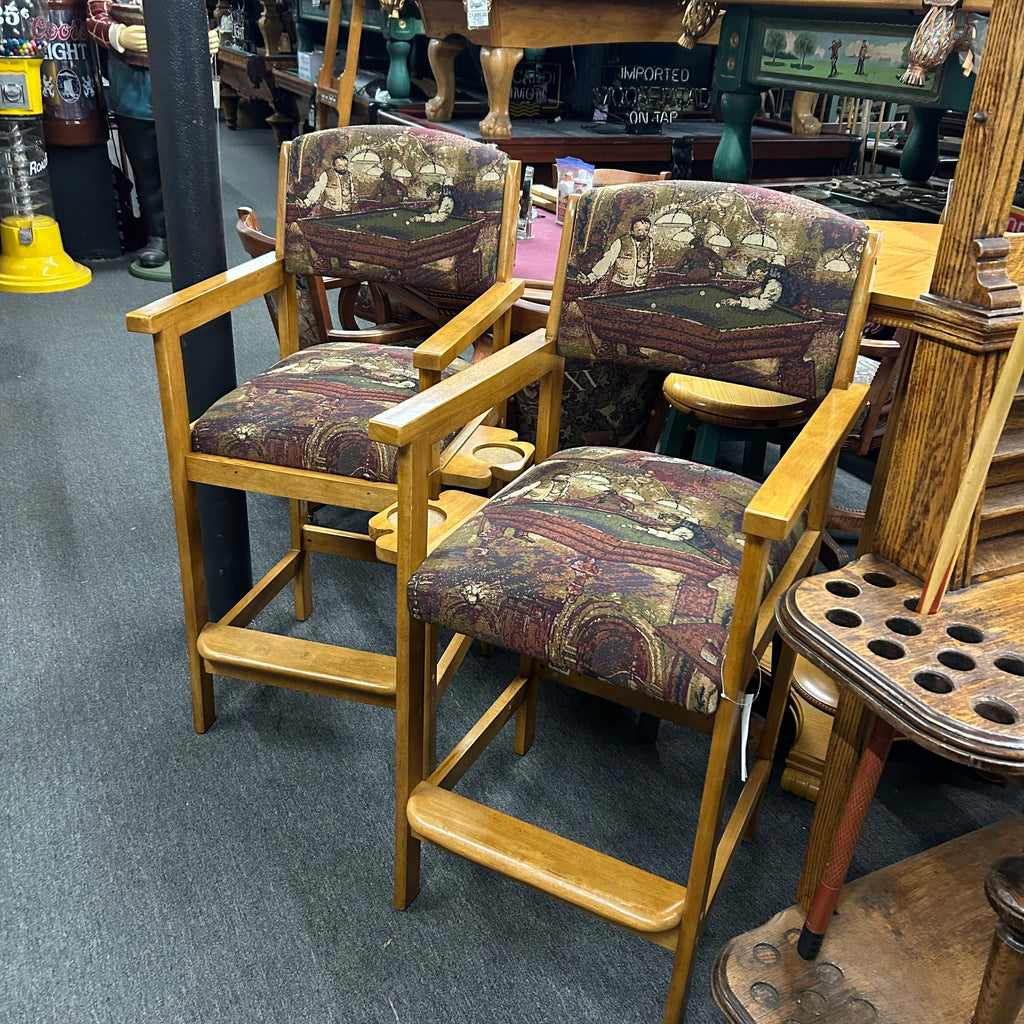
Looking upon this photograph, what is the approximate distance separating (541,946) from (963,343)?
40.0 inches

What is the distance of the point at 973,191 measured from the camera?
3.01 ft

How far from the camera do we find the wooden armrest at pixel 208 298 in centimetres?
157

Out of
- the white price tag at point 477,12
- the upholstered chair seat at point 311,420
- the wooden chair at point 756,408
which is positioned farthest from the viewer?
the white price tag at point 477,12

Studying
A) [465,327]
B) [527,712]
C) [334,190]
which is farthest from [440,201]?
[527,712]

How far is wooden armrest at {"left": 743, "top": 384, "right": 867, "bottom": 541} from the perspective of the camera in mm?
1028

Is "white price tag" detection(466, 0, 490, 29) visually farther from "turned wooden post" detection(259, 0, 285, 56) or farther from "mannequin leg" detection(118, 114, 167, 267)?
"turned wooden post" detection(259, 0, 285, 56)

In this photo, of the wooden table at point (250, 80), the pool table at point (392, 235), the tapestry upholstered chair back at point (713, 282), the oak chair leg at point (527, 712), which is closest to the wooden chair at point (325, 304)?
the pool table at point (392, 235)

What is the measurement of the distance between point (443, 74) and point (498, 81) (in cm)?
77

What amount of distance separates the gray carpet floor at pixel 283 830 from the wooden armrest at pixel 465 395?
28.0 inches

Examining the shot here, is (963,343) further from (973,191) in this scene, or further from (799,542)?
(799,542)

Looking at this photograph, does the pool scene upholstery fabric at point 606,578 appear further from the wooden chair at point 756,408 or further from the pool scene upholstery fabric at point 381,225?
the wooden chair at point 756,408

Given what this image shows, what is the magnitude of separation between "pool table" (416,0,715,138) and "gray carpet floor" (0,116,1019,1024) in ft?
7.73

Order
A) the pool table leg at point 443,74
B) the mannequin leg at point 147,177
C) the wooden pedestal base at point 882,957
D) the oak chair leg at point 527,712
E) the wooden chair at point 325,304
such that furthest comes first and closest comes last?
the pool table leg at point 443,74 → the mannequin leg at point 147,177 → the wooden chair at point 325,304 → the oak chair leg at point 527,712 → the wooden pedestal base at point 882,957

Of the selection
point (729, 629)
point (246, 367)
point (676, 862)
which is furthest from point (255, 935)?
point (246, 367)
